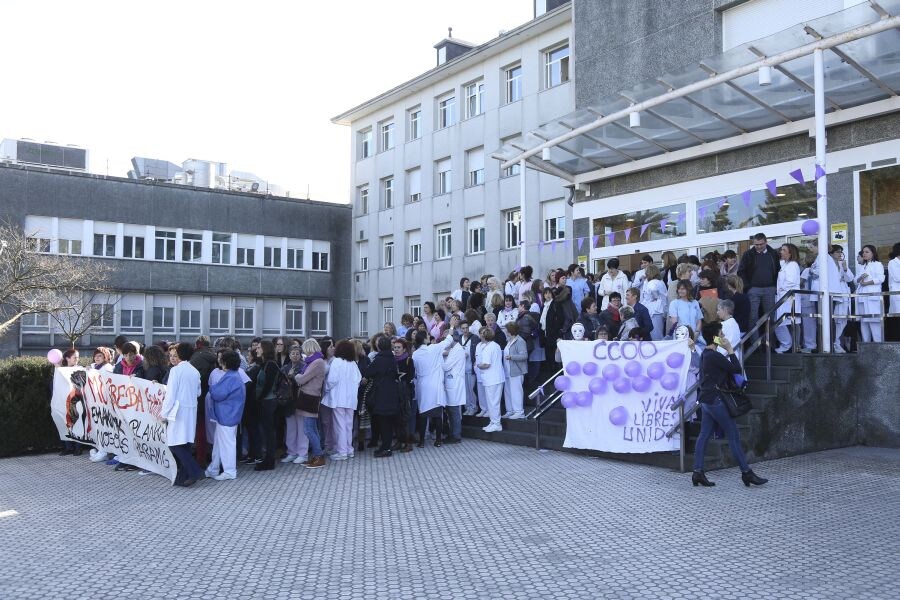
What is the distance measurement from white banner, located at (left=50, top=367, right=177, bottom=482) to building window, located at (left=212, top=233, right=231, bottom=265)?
2896 cm

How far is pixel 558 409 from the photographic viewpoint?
13617mm

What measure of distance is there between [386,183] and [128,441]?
1254 inches

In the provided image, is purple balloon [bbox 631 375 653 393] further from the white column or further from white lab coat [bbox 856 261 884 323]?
white lab coat [bbox 856 261 884 323]

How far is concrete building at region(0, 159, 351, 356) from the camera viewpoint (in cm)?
3797

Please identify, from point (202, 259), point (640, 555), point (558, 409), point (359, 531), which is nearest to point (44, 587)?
point (359, 531)

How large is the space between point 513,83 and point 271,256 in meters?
16.2

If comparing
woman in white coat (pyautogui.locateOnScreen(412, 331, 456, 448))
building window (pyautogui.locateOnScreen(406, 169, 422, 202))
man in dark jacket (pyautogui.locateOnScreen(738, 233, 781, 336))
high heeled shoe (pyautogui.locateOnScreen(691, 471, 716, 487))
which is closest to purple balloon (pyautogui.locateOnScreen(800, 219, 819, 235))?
man in dark jacket (pyautogui.locateOnScreen(738, 233, 781, 336))

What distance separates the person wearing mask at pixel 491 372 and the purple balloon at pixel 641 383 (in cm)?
298

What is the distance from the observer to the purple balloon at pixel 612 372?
455 inches

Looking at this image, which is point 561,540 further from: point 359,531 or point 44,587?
point 44,587

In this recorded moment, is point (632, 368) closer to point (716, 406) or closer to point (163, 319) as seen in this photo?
point (716, 406)

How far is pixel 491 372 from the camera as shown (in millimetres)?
13773

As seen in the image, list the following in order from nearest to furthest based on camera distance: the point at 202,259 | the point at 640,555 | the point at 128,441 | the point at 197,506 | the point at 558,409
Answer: the point at 640,555 < the point at 197,506 < the point at 128,441 < the point at 558,409 < the point at 202,259

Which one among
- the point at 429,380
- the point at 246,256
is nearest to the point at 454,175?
the point at 246,256
